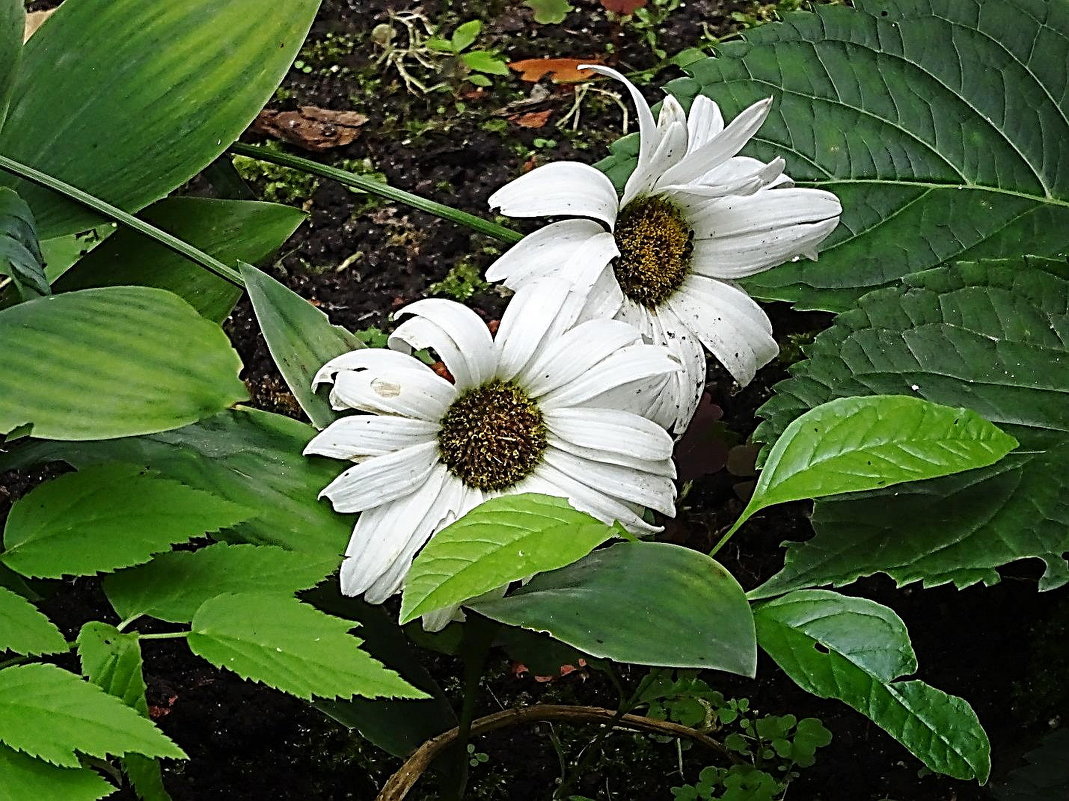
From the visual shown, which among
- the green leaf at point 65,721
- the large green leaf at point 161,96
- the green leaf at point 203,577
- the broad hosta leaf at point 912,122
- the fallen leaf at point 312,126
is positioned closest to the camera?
the green leaf at point 65,721

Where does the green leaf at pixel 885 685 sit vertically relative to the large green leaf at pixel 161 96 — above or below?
below

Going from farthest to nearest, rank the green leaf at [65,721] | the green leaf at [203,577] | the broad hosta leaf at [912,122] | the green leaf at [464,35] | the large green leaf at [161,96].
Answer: the green leaf at [464,35] < the broad hosta leaf at [912,122] < the large green leaf at [161,96] < the green leaf at [203,577] < the green leaf at [65,721]

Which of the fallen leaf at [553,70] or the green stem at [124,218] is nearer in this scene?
the green stem at [124,218]

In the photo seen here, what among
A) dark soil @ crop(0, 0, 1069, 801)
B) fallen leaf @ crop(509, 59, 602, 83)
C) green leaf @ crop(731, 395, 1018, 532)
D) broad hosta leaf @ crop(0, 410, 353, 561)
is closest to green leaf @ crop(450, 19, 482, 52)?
fallen leaf @ crop(509, 59, 602, 83)

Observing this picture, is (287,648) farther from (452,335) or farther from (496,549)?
(452,335)

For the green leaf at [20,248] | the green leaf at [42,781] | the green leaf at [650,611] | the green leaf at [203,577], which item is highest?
the green leaf at [20,248]

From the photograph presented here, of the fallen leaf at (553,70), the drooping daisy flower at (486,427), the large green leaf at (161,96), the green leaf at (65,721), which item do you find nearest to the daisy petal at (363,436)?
the drooping daisy flower at (486,427)

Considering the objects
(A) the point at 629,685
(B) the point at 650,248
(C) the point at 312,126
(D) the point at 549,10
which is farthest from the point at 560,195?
(D) the point at 549,10

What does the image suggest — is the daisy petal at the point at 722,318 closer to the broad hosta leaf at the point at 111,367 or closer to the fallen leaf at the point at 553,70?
the broad hosta leaf at the point at 111,367
